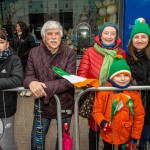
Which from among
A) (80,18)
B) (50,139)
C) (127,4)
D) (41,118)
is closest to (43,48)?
(41,118)

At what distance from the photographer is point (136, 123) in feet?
9.41

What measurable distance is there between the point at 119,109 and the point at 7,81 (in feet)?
3.92

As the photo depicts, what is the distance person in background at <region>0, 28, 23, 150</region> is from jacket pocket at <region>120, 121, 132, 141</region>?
1192 millimetres

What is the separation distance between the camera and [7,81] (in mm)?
2695

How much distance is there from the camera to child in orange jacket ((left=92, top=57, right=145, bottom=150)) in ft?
9.00

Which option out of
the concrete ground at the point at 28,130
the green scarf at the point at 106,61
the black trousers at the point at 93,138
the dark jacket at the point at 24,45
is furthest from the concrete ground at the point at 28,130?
the green scarf at the point at 106,61

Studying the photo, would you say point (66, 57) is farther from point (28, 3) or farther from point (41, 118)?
point (28, 3)

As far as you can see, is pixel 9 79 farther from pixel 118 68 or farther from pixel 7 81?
pixel 118 68

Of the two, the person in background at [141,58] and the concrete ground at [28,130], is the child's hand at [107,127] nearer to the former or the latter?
the person in background at [141,58]

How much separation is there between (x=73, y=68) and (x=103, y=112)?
578 mm

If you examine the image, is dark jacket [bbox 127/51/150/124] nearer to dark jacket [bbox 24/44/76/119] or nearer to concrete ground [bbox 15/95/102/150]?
dark jacket [bbox 24/44/76/119]

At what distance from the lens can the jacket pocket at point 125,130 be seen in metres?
2.85

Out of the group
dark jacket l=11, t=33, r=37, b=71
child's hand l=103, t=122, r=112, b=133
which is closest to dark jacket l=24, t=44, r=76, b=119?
child's hand l=103, t=122, r=112, b=133

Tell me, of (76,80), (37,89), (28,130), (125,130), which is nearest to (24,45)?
(28,130)
